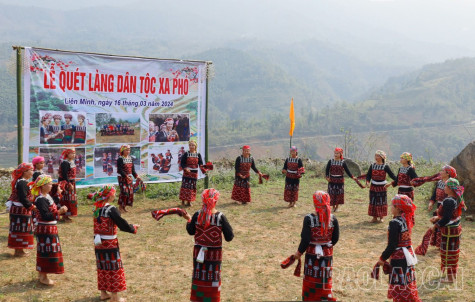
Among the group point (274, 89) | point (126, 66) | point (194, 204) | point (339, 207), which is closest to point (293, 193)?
point (339, 207)

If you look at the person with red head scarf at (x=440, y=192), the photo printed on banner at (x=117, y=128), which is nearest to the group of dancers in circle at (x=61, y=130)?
the photo printed on banner at (x=117, y=128)

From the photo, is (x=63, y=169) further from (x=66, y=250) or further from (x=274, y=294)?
(x=274, y=294)

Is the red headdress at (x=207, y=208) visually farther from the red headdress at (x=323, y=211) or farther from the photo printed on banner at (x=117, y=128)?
the photo printed on banner at (x=117, y=128)

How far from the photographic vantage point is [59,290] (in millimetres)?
6359

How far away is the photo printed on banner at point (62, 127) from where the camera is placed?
34.4ft

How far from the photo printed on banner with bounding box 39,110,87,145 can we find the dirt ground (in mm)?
1781

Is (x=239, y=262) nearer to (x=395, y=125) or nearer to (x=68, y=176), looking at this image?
(x=68, y=176)

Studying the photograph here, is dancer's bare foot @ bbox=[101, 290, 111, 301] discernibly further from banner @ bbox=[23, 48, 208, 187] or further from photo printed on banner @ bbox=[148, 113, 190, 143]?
photo printed on banner @ bbox=[148, 113, 190, 143]

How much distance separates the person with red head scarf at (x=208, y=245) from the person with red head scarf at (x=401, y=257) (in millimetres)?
1868

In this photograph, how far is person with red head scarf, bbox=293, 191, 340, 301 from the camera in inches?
207

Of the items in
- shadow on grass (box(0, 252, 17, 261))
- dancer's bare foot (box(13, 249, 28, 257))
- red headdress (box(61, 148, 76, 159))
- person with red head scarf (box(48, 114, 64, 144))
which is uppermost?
person with red head scarf (box(48, 114, 64, 144))

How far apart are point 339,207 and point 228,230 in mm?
7341

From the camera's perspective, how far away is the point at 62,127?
1079 centimetres

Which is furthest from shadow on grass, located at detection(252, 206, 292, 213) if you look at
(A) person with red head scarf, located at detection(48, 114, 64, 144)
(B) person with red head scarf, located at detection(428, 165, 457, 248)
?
(A) person with red head scarf, located at detection(48, 114, 64, 144)
